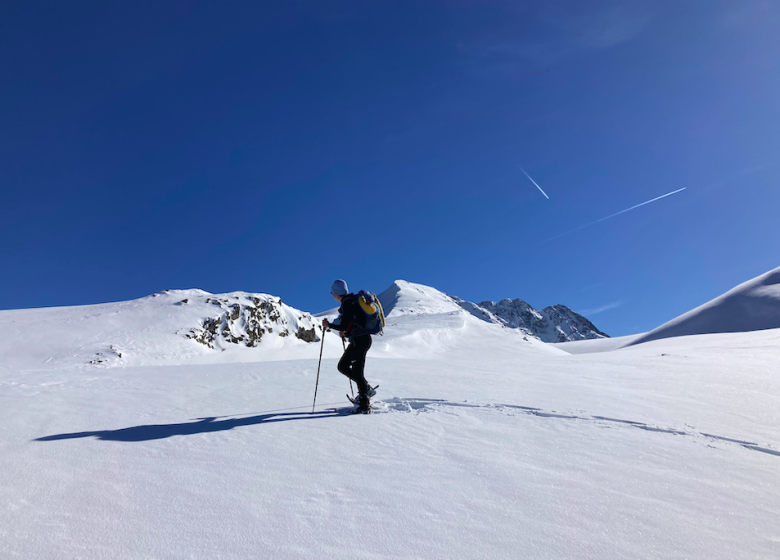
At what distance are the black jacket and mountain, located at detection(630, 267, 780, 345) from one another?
7161 centimetres

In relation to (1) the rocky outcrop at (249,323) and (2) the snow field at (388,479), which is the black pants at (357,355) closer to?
(2) the snow field at (388,479)

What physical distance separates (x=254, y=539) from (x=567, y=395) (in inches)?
249

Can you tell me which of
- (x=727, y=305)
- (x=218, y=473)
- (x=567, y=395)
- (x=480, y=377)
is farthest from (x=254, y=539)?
(x=727, y=305)

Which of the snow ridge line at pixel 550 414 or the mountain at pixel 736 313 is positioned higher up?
the mountain at pixel 736 313

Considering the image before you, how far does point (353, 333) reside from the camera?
6012 mm

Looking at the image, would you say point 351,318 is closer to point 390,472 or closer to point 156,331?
point 390,472

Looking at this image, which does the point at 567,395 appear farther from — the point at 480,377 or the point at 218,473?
the point at 218,473

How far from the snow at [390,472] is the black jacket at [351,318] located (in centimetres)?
122

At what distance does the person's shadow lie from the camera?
4.33m

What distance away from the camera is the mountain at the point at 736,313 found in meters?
62.2

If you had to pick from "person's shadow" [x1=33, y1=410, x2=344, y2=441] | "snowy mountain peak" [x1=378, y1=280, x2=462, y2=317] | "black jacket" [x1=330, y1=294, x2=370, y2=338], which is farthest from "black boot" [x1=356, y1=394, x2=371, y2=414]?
"snowy mountain peak" [x1=378, y1=280, x2=462, y2=317]

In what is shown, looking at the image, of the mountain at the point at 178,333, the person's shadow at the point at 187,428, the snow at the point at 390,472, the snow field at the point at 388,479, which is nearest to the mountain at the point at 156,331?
the mountain at the point at 178,333

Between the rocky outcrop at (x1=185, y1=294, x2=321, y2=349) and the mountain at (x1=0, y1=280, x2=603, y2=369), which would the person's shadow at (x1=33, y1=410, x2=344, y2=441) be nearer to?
the mountain at (x1=0, y1=280, x2=603, y2=369)

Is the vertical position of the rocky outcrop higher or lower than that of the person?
higher
